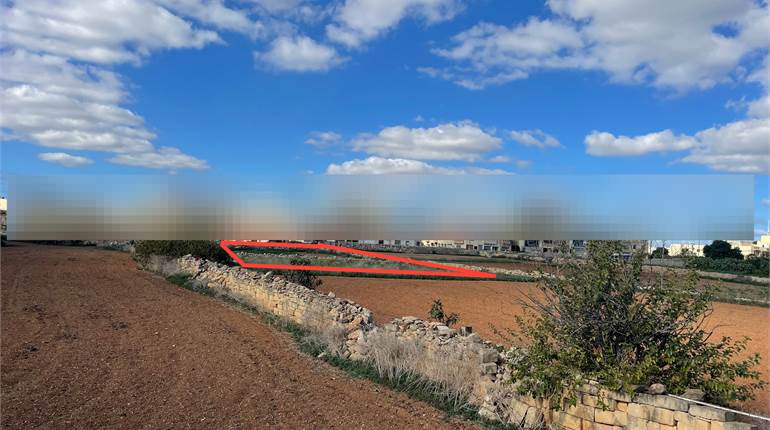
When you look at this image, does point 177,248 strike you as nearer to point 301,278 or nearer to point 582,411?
point 301,278

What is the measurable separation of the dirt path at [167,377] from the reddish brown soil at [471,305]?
6137 mm

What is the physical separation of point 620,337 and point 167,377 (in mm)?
7475

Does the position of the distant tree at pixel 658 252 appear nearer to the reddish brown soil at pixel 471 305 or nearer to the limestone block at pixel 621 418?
the limestone block at pixel 621 418

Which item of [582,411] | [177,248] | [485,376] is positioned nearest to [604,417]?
[582,411]

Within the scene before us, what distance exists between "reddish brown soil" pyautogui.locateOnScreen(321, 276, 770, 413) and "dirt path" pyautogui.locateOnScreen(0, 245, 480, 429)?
614cm

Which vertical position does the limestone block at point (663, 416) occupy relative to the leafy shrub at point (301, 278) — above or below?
below

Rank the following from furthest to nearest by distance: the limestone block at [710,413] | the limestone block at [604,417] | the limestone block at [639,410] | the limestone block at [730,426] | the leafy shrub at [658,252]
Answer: the leafy shrub at [658,252] < the limestone block at [604,417] < the limestone block at [639,410] < the limestone block at [710,413] < the limestone block at [730,426]

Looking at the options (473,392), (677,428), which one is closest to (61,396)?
(473,392)

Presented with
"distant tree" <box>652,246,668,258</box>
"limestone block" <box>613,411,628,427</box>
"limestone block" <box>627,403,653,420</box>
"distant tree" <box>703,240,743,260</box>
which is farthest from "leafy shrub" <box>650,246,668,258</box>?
"distant tree" <box>703,240,743,260</box>

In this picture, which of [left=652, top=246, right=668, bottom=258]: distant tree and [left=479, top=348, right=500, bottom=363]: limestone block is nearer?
[left=652, top=246, right=668, bottom=258]: distant tree

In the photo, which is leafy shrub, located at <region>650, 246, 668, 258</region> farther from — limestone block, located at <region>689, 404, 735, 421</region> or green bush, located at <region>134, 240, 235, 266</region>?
green bush, located at <region>134, 240, 235, 266</region>

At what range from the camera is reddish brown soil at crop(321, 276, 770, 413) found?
18719 mm

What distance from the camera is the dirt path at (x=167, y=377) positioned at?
7207mm

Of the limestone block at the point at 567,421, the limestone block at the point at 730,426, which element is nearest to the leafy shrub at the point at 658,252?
the limestone block at the point at 730,426
